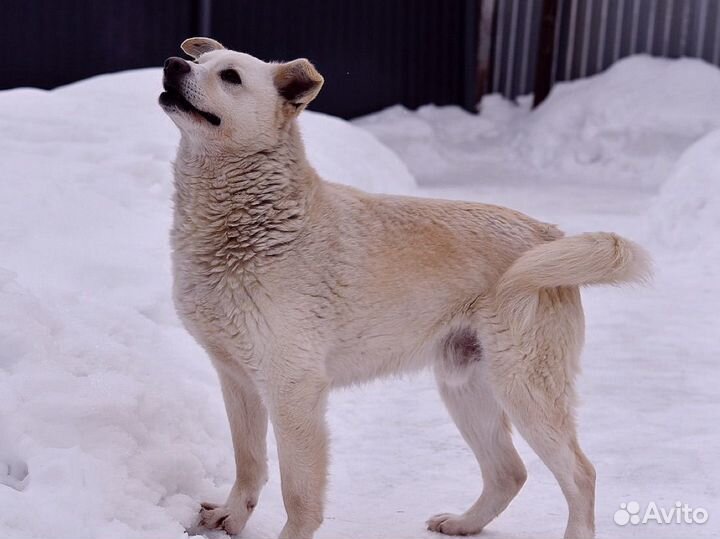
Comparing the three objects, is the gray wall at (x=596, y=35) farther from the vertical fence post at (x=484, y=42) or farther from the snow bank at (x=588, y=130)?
the snow bank at (x=588, y=130)

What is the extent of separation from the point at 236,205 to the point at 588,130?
34.6ft

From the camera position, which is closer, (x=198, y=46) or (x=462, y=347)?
(x=462, y=347)

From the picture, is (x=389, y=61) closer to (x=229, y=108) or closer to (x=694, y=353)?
(x=694, y=353)

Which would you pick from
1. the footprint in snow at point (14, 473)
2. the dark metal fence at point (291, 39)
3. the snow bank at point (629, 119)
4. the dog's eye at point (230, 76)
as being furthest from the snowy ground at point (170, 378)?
the snow bank at point (629, 119)

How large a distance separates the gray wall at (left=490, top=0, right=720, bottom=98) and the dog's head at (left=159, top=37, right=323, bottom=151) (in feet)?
38.7

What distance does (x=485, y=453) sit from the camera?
354 cm

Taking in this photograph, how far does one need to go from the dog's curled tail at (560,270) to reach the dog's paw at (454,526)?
0.79 metres

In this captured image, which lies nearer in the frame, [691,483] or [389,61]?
[691,483]

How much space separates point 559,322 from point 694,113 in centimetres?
1021

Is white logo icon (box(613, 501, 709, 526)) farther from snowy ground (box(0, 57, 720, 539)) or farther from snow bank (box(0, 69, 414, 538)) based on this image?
snow bank (box(0, 69, 414, 538))

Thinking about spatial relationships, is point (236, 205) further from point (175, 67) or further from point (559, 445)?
point (559, 445)

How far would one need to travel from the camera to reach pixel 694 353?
17.8ft

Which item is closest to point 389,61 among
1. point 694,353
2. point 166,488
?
point 694,353

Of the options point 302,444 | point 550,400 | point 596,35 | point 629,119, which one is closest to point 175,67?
point 302,444
